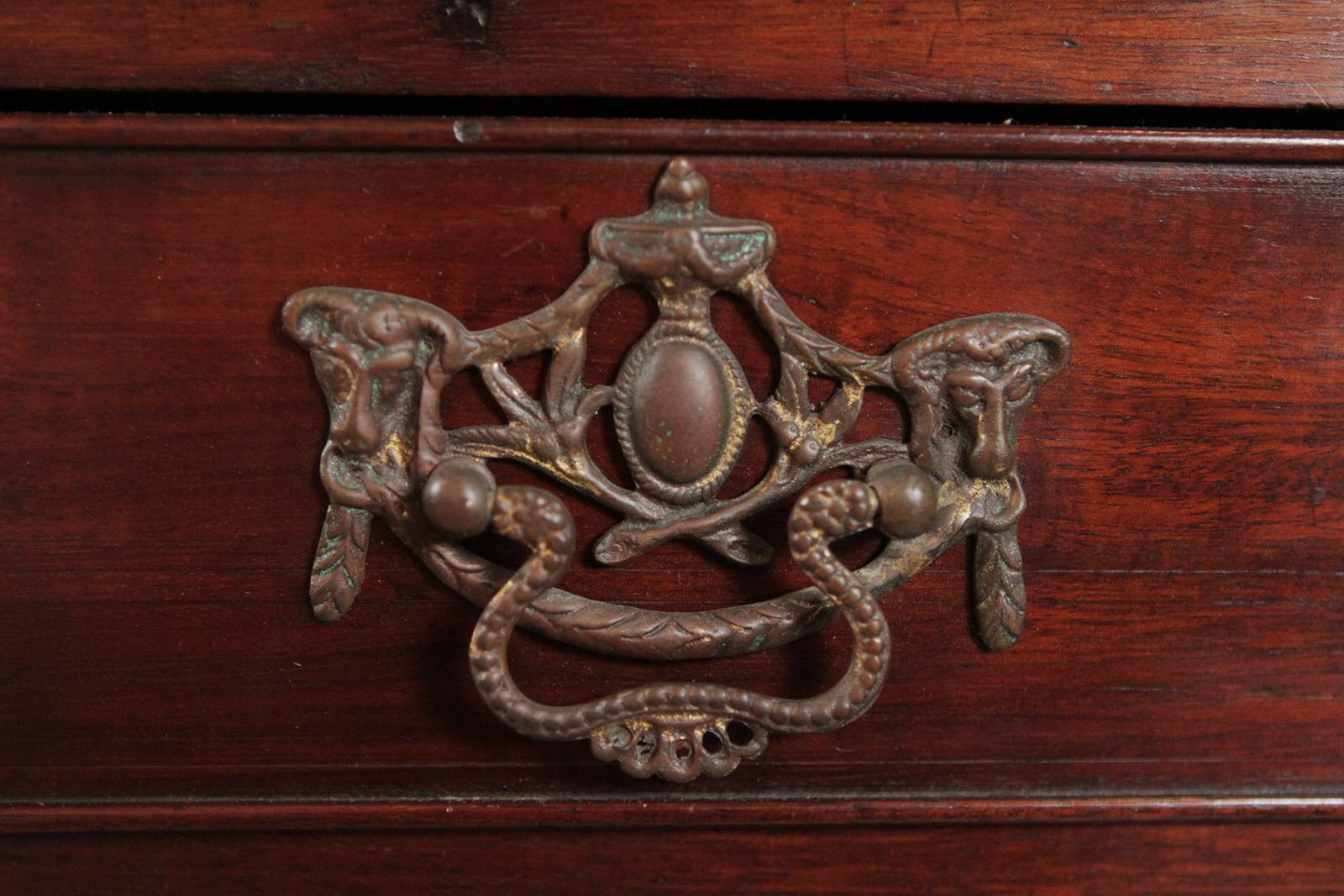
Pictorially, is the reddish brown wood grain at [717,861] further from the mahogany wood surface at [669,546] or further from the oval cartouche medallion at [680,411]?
the oval cartouche medallion at [680,411]

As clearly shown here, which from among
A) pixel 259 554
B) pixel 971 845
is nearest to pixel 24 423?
pixel 259 554

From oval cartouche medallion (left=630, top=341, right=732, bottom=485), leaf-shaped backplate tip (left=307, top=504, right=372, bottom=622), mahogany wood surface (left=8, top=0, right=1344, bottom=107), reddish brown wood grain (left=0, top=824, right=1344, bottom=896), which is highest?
mahogany wood surface (left=8, top=0, right=1344, bottom=107)

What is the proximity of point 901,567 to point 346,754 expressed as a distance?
0.22 m

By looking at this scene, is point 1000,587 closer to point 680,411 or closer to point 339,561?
point 680,411

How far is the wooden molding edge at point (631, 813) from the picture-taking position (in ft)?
1.42

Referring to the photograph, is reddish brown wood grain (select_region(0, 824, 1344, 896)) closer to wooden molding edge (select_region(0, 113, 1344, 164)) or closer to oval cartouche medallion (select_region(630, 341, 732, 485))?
Answer: oval cartouche medallion (select_region(630, 341, 732, 485))

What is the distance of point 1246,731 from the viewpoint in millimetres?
444

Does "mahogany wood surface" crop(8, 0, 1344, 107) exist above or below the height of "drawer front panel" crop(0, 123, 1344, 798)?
above

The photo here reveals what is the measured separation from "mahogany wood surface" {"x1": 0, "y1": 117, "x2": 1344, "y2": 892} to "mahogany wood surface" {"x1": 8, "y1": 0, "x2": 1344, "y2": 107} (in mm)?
17

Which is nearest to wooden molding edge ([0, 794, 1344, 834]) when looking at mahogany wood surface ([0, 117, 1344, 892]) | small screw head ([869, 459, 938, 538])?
mahogany wood surface ([0, 117, 1344, 892])

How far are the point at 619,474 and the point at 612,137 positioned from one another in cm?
12

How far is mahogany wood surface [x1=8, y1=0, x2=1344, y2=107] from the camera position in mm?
355

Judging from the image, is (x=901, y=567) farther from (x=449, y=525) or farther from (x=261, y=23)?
(x=261, y=23)

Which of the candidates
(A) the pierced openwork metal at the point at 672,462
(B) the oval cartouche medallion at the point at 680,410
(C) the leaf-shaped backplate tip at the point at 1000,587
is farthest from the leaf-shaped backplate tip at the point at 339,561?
(C) the leaf-shaped backplate tip at the point at 1000,587
